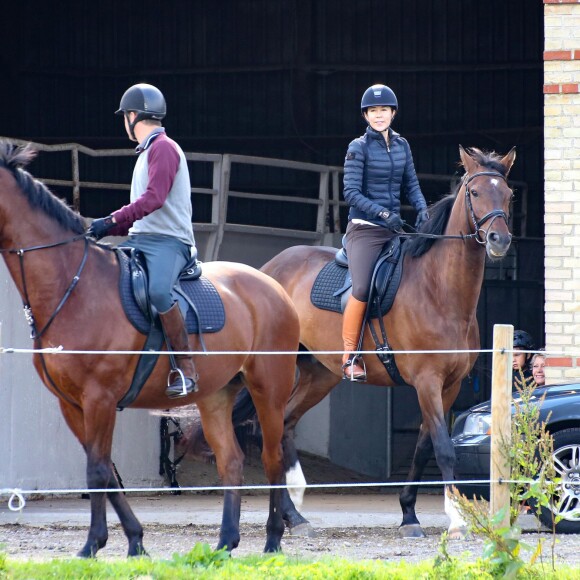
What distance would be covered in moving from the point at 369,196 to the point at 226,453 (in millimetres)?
2657

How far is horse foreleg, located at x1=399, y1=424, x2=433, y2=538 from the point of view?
8.86m

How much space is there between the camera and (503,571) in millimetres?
5914

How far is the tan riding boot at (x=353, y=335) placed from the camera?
930 centimetres

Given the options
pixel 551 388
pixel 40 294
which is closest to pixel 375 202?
pixel 551 388

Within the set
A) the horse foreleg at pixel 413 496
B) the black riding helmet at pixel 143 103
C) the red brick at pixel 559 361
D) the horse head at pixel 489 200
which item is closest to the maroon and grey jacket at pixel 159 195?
the black riding helmet at pixel 143 103

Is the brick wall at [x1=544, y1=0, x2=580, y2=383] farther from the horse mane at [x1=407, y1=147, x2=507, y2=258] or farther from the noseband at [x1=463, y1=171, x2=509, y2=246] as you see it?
the noseband at [x1=463, y1=171, x2=509, y2=246]

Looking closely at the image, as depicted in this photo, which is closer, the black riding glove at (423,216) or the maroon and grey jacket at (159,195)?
the maroon and grey jacket at (159,195)

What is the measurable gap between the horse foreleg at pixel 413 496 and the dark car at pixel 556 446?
0.24 m

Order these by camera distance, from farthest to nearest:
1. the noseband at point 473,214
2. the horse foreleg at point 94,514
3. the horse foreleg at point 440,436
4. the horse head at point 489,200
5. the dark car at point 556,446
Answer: the dark car at point 556,446
the noseband at point 473,214
the horse head at point 489,200
the horse foreleg at point 440,436
the horse foreleg at point 94,514

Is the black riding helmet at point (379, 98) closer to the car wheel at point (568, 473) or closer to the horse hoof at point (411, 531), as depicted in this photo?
the car wheel at point (568, 473)

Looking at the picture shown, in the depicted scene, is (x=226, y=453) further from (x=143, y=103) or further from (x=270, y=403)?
(x=143, y=103)

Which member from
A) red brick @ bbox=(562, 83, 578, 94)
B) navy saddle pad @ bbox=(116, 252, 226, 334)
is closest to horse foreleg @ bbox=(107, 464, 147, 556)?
navy saddle pad @ bbox=(116, 252, 226, 334)

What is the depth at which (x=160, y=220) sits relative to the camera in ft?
24.1

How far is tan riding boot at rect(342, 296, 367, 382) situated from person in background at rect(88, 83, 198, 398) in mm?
2091
